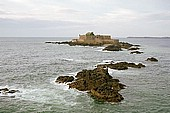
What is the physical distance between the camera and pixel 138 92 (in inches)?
1380

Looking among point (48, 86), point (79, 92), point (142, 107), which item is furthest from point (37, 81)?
point (142, 107)

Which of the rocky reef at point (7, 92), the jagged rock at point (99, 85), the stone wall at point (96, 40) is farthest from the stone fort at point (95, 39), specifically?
the rocky reef at point (7, 92)

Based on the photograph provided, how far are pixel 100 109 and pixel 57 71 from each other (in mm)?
25014

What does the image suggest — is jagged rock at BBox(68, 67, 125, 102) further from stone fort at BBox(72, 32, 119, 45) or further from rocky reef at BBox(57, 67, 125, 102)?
stone fort at BBox(72, 32, 119, 45)

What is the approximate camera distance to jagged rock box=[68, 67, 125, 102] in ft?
106

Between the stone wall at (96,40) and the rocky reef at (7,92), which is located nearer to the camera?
the rocky reef at (7,92)

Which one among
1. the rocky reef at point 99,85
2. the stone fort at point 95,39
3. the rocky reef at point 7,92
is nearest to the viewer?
the rocky reef at point 99,85

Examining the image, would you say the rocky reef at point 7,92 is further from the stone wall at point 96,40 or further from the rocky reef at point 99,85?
the stone wall at point 96,40

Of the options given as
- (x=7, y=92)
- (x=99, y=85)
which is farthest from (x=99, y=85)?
(x=7, y=92)

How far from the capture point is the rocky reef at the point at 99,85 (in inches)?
1268

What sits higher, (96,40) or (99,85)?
(96,40)

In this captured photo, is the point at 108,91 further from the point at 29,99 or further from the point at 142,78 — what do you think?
the point at 142,78

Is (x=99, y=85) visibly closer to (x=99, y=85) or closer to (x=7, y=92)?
(x=99, y=85)

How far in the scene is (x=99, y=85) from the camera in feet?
119
